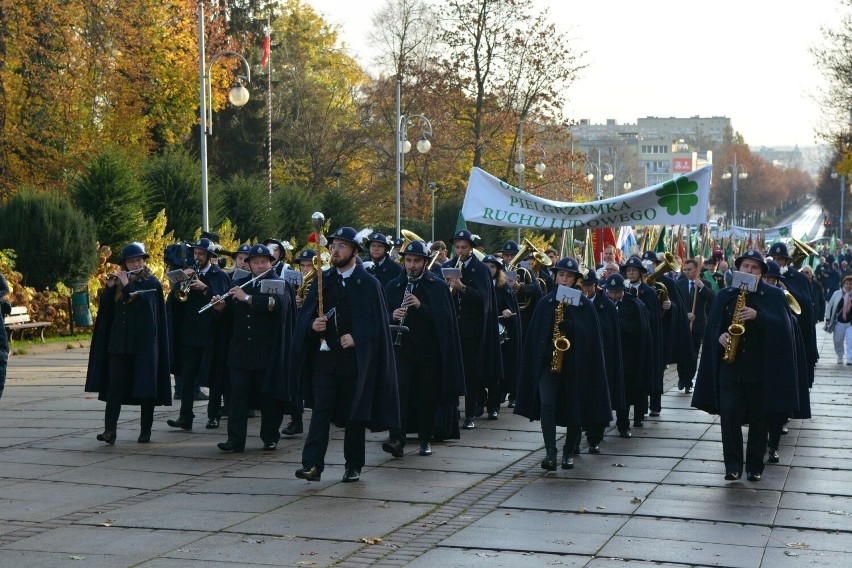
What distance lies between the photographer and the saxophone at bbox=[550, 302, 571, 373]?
11469 millimetres

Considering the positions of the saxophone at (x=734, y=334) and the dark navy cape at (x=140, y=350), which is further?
the dark navy cape at (x=140, y=350)

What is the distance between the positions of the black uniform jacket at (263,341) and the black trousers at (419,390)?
101cm

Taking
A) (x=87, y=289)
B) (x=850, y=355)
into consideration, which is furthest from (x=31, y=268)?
(x=850, y=355)

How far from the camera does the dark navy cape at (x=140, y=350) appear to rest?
12.7 m

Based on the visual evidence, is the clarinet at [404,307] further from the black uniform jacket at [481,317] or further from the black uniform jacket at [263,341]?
the black uniform jacket at [481,317]

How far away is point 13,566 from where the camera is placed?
7.70 metres

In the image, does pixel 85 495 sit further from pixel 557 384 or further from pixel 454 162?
pixel 454 162

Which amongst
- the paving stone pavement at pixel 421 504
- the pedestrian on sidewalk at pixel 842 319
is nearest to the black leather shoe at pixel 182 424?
the paving stone pavement at pixel 421 504

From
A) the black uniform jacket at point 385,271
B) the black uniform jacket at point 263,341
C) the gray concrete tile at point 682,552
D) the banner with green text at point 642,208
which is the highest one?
the banner with green text at point 642,208

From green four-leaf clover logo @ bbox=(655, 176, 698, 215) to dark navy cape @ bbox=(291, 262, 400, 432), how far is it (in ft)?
24.7

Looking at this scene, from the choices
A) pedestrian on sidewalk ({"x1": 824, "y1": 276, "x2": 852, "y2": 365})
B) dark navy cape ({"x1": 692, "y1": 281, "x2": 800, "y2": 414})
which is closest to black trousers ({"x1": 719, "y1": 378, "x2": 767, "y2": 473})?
dark navy cape ({"x1": 692, "y1": 281, "x2": 800, "y2": 414})

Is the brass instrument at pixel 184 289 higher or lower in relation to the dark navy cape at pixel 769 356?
higher

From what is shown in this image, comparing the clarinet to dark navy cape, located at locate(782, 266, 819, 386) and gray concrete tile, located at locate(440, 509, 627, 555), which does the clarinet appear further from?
dark navy cape, located at locate(782, 266, 819, 386)

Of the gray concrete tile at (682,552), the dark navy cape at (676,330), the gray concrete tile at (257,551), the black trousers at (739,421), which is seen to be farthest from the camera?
the dark navy cape at (676,330)
